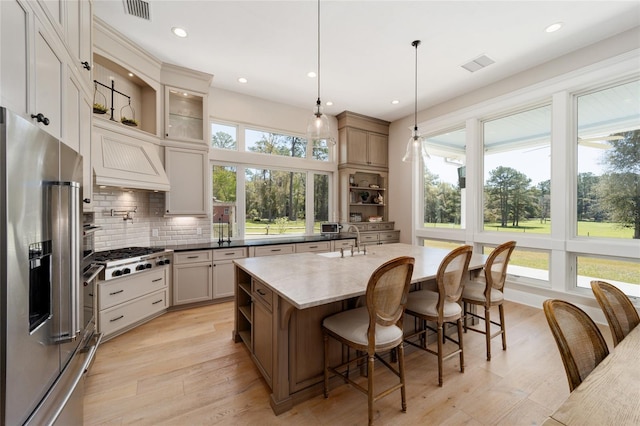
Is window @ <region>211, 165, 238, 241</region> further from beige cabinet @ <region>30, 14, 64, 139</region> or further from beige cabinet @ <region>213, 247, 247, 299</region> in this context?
beige cabinet @ <region>30, 14, 64, 139</region>

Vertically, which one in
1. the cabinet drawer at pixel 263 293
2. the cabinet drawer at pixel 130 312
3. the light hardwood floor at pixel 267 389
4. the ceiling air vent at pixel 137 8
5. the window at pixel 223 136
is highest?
the ceiling air vent at pixel 137 8

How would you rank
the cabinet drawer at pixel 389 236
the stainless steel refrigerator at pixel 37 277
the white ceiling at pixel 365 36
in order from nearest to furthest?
the stainless steel refrigerator at pixel 37 277, the white ceiling at pixel 365 36, the cabinet drawer at pixel 389 236

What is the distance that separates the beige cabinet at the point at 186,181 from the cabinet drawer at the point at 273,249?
99 cm

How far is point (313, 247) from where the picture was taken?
4.52 m

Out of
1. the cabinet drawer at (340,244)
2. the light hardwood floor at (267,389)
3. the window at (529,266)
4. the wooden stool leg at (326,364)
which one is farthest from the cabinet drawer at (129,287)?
the window at (529,266)

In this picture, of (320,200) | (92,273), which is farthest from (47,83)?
(320,200)

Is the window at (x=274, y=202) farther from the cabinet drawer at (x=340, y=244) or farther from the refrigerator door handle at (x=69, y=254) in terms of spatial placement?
the refrigerator door handle at (x=69, y=254)

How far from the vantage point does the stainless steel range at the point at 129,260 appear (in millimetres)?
2613

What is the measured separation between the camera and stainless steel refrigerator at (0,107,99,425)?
794 millimetres

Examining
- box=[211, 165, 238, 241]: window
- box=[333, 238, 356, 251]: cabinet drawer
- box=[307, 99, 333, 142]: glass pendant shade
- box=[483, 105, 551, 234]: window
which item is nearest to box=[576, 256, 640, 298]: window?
box=[483, 105, 551, 234]: window

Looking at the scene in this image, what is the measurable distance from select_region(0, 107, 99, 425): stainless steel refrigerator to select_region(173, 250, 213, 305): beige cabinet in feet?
7.33

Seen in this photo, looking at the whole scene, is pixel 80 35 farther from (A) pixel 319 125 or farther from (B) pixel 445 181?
(B) pixel 445 181

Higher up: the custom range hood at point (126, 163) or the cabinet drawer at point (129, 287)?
the custom range hood at point (126, 163)

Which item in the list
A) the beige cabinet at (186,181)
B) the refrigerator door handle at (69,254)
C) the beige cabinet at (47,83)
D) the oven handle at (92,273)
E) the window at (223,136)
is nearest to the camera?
the refrigerator door handle at (69,254)
